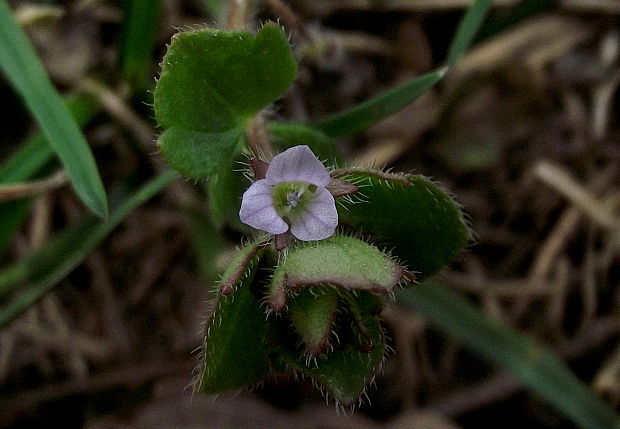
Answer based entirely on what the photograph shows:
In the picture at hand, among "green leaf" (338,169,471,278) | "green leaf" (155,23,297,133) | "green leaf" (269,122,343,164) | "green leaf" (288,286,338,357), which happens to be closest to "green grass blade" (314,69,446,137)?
"green leaf" (269,122,343,164)

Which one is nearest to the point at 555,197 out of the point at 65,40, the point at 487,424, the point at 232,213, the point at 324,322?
the point at 487,424

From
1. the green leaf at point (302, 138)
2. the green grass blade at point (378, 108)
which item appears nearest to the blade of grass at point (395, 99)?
the green grass blade at point (378, 108)

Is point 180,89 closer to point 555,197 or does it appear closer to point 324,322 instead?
point 324,322

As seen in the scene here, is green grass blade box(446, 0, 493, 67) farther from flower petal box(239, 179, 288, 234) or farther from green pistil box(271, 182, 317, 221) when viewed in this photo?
flower petal box(239, 179, 288, 234)

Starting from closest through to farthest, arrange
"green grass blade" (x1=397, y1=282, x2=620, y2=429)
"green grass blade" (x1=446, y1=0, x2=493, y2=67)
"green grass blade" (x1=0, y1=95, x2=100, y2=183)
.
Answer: "green grass blade" (x1=446, y1=0, x2=493, y2=67)
"green grass blade" (x1=0, y1=95, x2=100, y2=183)
"green grass blade" (x1=397, y1=282, x2=620, y2=429)

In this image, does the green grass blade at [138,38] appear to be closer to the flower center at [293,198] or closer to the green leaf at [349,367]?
the flower center at [293,198]

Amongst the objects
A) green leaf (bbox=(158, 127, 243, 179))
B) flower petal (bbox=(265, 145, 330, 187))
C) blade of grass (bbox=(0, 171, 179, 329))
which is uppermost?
flower petal (bbox=(265, 145, 330, 187))
